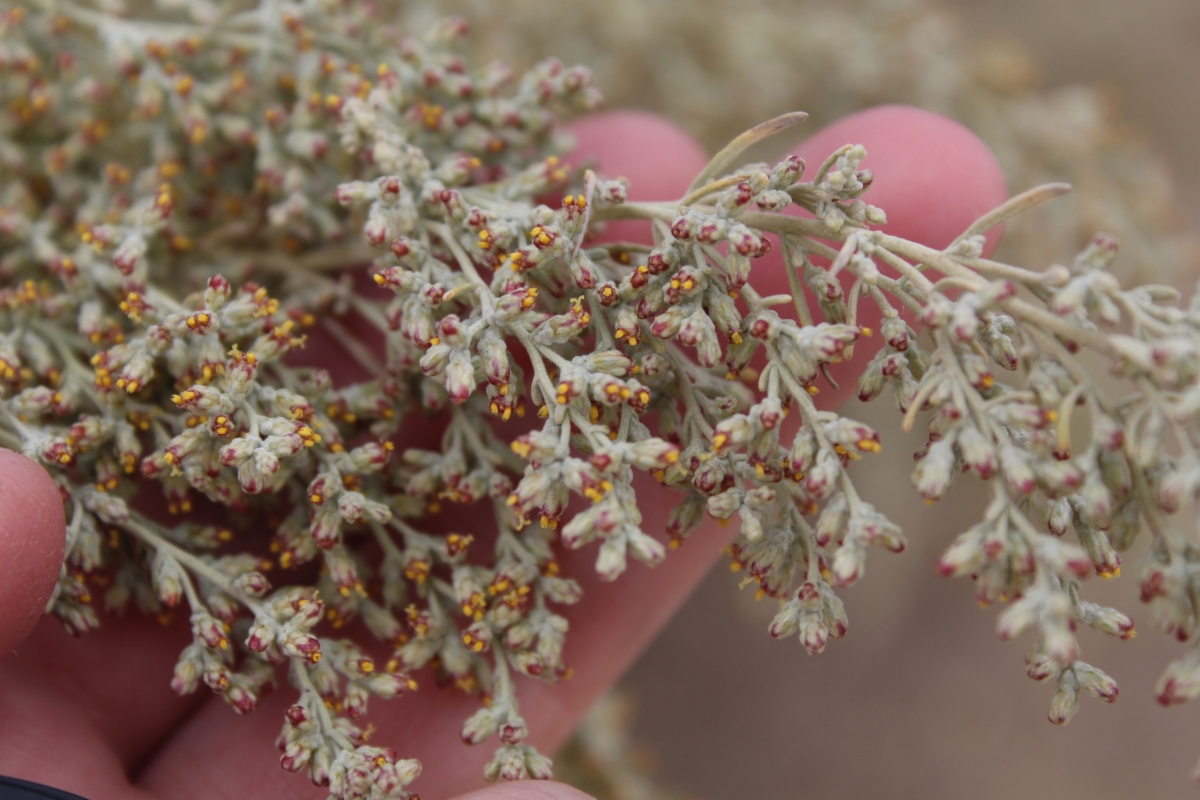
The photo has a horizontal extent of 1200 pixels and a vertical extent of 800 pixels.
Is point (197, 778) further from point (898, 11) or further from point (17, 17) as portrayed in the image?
point (898, 11)

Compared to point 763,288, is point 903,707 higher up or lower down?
lower down

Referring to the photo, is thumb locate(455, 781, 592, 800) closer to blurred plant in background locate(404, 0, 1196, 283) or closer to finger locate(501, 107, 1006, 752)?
finger locate(501, 107, 1006, 752)

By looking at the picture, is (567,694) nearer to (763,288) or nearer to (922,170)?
(763,288)

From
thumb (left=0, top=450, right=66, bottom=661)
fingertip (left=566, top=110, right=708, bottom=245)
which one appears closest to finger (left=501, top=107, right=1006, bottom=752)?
fingertip (left=566, top=110, right=708, bottom=245)

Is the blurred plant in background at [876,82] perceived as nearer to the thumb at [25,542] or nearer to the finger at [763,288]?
the finger at [763,288]

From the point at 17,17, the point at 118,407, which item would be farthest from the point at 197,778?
the point at 17,17

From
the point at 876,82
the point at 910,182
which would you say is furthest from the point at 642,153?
the point at 876,82
